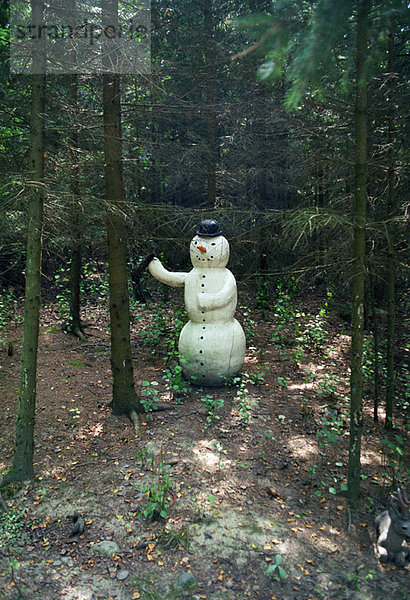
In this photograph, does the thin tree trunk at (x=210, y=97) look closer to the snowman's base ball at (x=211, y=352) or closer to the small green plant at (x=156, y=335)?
the small green plant at (x=156, y=335)

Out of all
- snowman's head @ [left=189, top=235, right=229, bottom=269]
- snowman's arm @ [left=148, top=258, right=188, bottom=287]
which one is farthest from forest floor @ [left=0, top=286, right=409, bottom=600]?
snowman's head @ [left=189, top=235, right=229, bottom=269]

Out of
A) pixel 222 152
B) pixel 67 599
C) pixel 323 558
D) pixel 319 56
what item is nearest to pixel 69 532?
pixel 67 599

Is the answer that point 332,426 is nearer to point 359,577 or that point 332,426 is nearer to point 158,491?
point 359,577

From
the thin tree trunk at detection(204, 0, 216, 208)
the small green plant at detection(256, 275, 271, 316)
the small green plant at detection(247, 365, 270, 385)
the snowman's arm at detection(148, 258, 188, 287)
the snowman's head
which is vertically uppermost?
the thin tree trunk at detection(204, 0, 216, 208)

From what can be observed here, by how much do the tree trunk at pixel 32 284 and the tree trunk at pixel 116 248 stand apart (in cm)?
90

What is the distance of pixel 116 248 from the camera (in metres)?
5.86

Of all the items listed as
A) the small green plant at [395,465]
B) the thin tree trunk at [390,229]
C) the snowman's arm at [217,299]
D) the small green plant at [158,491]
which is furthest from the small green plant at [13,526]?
the thin tree trunk at [390,229]

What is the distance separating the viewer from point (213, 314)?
6.88 meters

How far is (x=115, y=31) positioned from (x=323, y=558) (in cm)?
646

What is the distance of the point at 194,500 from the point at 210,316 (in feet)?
9.97

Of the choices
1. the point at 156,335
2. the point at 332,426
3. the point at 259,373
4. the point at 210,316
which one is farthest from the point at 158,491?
the point at 156,335

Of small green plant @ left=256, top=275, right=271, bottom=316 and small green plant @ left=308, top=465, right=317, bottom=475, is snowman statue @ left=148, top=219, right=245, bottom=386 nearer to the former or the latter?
small green plant @ left=308, top=465, right=317, bottom=475

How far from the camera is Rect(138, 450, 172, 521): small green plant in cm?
427

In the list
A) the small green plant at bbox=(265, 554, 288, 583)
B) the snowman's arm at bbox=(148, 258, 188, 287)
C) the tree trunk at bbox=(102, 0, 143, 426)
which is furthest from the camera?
the snowman's arm at bbox=(148, 258, 188, 287)
